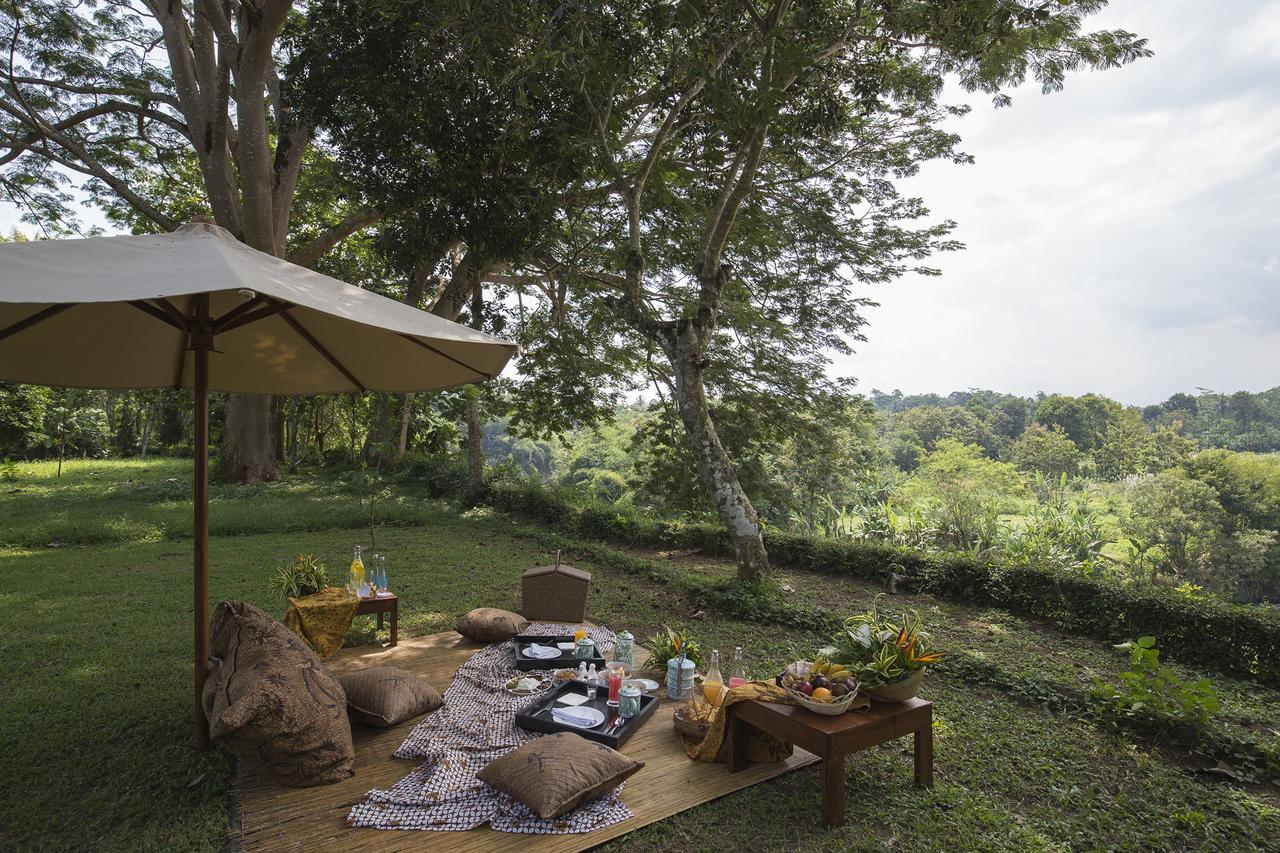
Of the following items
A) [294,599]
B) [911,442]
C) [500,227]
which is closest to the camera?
[294,599]

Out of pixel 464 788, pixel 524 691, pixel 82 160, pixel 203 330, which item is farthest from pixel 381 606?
pixel 82 160

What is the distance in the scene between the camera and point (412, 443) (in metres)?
18.5

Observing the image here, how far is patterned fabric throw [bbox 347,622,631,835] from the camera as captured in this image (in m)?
2.68

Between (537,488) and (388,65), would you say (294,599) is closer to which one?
(388,65)

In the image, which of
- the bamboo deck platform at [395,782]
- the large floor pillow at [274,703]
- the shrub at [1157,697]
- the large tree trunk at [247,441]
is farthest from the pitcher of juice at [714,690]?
the large tree trunk at [247,441]

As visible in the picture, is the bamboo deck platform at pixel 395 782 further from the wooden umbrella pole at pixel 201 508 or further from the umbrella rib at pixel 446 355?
the umbrella rib at pixel 446 355

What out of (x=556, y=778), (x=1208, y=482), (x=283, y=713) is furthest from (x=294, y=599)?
(x=1208, y=482)

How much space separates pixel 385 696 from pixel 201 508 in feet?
4.32

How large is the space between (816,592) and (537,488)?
233 inches

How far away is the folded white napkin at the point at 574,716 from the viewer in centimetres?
338

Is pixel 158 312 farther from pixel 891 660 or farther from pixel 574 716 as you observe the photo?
pixel 891 660

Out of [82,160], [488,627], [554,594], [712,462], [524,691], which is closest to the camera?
[524,691]

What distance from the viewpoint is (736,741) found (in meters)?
3.18

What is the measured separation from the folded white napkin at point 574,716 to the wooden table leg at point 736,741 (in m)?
0.68
